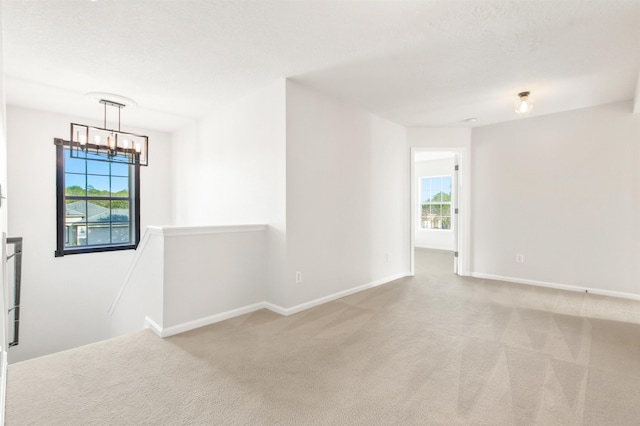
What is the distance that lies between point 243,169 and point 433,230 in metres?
6.40

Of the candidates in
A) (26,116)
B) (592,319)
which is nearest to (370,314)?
(592,319)

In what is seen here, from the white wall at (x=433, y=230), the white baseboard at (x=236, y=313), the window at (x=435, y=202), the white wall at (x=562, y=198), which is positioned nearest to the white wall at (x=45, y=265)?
the white baseboard at (x=236, y=313)

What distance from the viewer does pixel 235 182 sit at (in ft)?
12.9

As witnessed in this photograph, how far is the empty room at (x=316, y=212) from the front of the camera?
2037mm

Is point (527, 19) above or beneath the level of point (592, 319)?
above

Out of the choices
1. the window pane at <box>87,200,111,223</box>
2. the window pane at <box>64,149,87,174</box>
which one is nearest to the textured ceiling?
the window pane at <box>64,149,87,174</box>

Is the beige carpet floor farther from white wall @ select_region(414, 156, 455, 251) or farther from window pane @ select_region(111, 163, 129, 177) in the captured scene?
white wall @ select_region(414, 156, 455, 251)

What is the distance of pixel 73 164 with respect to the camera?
4.60 m

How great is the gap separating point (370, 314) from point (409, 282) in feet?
5.30

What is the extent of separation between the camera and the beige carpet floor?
68.6 inches

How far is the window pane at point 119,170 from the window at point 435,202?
285 inches

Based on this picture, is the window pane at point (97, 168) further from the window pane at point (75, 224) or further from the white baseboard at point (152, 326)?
the white baseboard at point (152, 326)

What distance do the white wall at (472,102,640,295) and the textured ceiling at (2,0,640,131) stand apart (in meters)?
0.47

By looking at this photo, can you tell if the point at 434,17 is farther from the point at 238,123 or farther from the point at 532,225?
the point at 532,225
